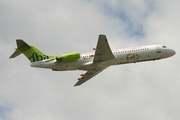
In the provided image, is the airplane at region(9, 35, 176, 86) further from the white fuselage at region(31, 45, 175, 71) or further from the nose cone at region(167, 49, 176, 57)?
the nose cone at region(167, 49, 176, 57)

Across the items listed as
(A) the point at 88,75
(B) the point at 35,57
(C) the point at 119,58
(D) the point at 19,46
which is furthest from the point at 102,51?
(D) the point at 19,46

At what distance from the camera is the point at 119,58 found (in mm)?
50094

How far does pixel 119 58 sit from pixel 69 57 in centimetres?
789

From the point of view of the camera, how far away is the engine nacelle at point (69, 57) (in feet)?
154

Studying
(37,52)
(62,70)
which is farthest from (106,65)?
(37,52)

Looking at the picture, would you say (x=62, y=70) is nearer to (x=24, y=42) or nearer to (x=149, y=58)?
(x=24, y=42)

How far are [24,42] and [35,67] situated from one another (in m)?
3.95

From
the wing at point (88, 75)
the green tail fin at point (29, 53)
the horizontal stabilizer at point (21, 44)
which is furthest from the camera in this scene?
the wing at point (88, 75)

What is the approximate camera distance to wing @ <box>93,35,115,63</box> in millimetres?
45131

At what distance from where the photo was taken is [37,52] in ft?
161

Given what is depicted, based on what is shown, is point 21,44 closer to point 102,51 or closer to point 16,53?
point 16,53

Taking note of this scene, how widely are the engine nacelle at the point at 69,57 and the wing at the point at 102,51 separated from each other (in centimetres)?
271

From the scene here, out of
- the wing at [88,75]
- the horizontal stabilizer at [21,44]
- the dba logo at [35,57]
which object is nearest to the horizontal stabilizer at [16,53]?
the horizontal stabilizer at [21,44]

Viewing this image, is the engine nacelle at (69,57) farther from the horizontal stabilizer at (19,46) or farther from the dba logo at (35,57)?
the horizontal stabilizer at (19,46)
